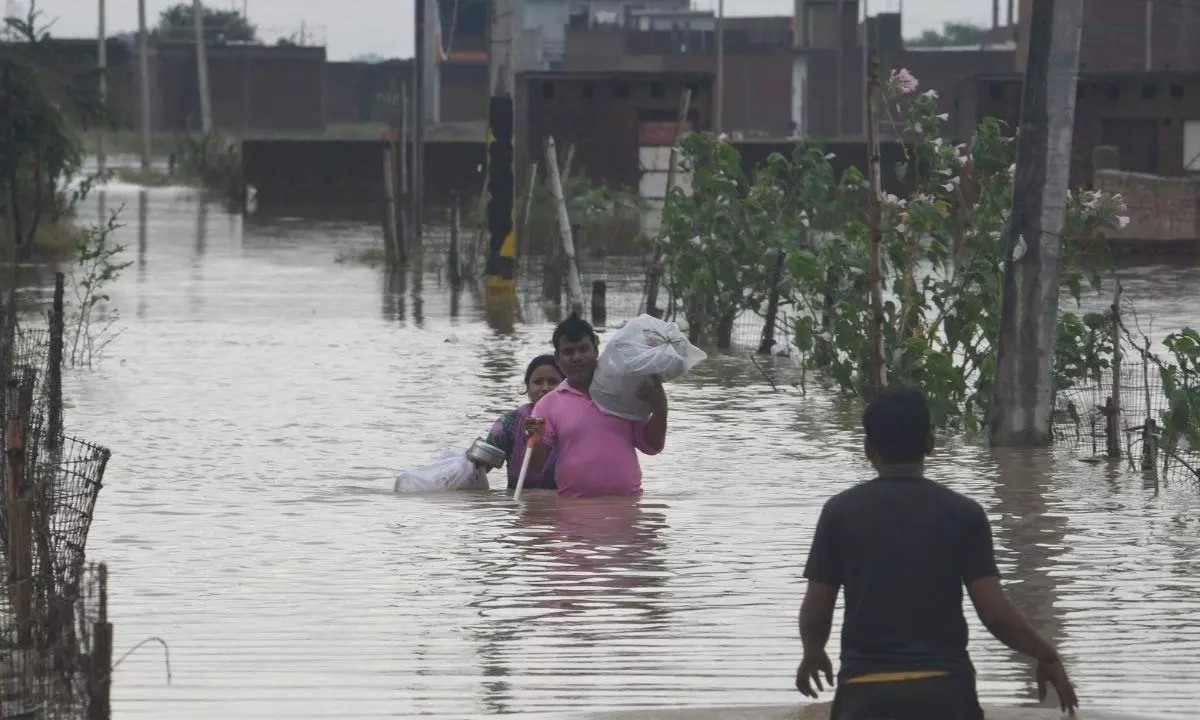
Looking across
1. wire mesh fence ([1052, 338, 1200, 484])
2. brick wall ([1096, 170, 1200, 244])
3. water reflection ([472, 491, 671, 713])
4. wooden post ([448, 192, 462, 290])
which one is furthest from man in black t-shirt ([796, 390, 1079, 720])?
brick wall ([1096, 170, 1200, 244])

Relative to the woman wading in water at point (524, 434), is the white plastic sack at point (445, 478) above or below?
below

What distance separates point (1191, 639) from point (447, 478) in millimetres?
4524

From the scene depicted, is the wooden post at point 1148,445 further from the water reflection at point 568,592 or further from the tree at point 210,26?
the tree at point 210,26

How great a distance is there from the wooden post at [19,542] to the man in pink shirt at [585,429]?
3.29m

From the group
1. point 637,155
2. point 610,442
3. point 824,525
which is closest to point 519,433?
point 610,442

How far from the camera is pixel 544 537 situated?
9.45 meters

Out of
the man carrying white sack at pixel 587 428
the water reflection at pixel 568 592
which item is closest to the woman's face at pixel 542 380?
the man carrying white sack at pixel 587 428

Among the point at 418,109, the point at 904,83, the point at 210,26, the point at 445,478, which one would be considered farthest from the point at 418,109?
the point at 210,26

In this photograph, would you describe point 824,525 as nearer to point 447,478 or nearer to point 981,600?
point 981,600

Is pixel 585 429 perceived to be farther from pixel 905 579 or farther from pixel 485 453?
pixel 905 579

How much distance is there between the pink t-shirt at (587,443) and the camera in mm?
9852

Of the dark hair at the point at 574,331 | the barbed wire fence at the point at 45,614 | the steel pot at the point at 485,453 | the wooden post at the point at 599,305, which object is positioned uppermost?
the dark hair at the point at 574,331

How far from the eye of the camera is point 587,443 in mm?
9977

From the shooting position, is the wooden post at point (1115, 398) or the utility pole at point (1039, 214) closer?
the wooden post at point (1115, 398)
